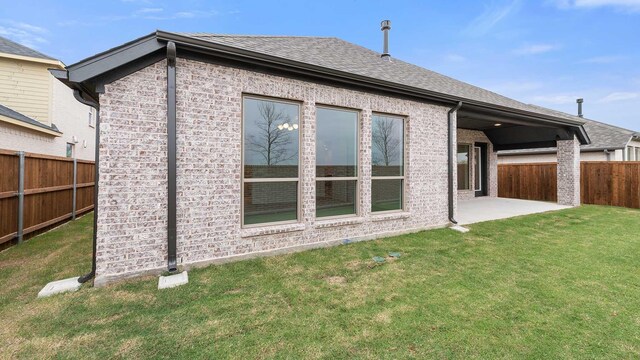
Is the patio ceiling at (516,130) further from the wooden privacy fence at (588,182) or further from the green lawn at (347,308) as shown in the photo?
the green lawn at (347,308)

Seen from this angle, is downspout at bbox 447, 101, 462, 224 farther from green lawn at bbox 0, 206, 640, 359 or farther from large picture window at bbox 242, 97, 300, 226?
large picture window at bbox 242, 97, 300, 226

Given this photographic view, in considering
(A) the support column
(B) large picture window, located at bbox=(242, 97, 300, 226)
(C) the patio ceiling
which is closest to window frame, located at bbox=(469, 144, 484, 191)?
(C) the patio ceiling

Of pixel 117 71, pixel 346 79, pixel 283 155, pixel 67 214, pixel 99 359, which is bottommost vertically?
pixel 99 359

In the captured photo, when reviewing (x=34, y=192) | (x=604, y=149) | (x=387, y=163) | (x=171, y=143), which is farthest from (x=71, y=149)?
(x=604, y=149)

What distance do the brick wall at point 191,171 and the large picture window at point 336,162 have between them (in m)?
0.23

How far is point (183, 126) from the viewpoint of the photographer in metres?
4.24

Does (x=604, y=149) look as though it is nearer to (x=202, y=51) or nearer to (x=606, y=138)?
(x=606, y=138)

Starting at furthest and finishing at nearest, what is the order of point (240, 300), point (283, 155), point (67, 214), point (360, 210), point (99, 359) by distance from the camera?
point (67, 214) → point (360, 210) → point (283, 155) → point (240, 300) → point (99, 359)

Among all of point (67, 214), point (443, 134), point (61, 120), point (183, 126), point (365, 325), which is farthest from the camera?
point (61, 120)

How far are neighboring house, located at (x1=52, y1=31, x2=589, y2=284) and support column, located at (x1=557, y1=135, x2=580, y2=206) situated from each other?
6.44 metres

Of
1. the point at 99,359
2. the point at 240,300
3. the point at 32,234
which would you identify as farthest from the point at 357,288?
the point at 32,234

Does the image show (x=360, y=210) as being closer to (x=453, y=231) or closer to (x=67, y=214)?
(x=453, y=231)

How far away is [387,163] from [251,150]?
3.18 meters

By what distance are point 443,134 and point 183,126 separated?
6.07 metres
